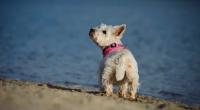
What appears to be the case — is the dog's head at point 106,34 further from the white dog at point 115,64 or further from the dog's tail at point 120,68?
the dog's tail at point 120,68

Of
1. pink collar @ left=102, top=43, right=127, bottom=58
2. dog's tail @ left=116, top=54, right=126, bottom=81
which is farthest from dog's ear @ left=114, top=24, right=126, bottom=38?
dog's tail @ left=116, top=54, right=126, bottom=81

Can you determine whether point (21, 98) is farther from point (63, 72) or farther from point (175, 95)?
point (63, 72)

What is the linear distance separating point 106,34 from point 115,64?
1.14 metres

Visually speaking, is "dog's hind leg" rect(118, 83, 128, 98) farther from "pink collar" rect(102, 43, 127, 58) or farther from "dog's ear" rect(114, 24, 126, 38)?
"dog's ear" rect(114, 24, 126, 38)

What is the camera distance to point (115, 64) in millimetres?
7699

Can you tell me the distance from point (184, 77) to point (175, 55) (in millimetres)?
6348

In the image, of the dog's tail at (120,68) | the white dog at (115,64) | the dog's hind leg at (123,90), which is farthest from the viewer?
the dog's hind leg at (123,90)

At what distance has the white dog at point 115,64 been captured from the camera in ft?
25.0

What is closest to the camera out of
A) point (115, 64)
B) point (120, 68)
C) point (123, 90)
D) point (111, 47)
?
point (120, 68)

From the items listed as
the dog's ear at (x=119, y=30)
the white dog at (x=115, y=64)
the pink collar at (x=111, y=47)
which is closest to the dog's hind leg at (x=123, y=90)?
the white dog at (x=115, y=64)

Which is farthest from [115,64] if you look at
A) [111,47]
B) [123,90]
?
[123,90]

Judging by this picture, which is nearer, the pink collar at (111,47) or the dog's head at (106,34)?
the pink collar at (111,47)

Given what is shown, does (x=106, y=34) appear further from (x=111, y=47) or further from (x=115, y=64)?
(x=115, y=64)

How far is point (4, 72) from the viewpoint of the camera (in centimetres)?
1405
